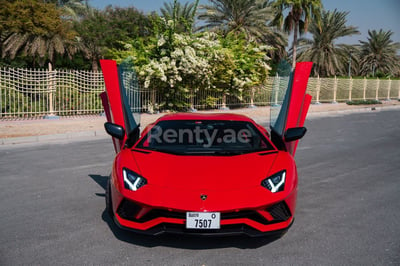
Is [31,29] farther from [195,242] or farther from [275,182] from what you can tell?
[275,182]

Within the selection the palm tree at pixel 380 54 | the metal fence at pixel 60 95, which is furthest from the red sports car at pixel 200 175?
the palm tree at pixel 380 54

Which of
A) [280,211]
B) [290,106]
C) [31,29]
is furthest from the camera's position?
[31,29]

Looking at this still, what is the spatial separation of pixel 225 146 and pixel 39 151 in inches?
254

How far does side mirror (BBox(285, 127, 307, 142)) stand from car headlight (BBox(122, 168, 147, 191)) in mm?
1864

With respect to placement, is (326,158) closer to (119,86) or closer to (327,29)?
(119,86)

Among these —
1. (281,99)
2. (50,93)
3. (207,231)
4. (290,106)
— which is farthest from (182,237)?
(50,93)

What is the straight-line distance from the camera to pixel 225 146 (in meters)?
4.52

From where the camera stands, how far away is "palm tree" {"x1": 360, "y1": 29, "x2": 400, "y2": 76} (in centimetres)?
5341

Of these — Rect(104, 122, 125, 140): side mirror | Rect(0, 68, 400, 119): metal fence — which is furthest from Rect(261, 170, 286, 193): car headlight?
Rect(0, 68, 400, 119): metal fence

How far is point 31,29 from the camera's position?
91.9ft

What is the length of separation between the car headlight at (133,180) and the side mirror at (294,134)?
1.86 metres

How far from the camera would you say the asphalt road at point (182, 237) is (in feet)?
11.1

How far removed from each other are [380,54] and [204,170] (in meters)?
57.2

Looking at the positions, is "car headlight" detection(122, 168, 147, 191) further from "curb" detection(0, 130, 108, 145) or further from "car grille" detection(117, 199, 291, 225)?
"curb" detection(0, 130, 108, 145)
